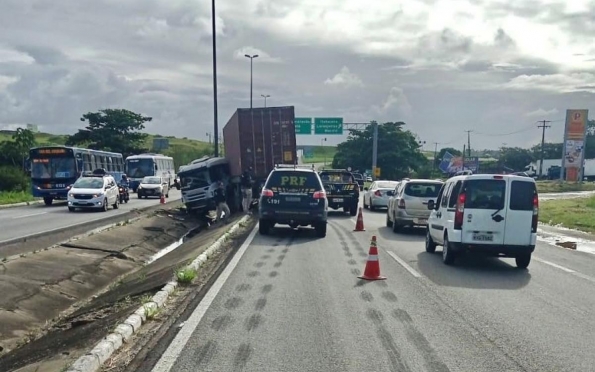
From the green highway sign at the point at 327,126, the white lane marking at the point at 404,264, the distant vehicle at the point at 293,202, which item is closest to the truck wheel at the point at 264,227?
the distant vehicle at the point at 293,202

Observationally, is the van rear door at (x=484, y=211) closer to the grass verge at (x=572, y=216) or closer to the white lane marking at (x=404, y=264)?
the white lane marking at (x=404, y=264)

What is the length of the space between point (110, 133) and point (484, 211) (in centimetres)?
7091

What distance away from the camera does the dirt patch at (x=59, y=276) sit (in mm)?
10758

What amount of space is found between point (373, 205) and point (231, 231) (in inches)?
628

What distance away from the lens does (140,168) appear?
56.4 m

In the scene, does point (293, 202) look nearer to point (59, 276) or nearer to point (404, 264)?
point (404, 264)

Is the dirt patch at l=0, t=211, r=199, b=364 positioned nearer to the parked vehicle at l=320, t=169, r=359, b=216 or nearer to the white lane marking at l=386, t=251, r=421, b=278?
the white lane marking at l=386, t=251, r=421, b=278

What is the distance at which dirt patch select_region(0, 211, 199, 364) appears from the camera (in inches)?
424

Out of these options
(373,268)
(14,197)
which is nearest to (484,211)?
(373,268)

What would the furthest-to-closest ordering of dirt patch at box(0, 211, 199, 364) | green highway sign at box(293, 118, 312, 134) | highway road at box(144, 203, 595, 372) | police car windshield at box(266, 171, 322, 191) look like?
green highway sign at box(293, 118, 312, 134) < police car windshield at box(266, 171, 322, 191) < dirt patch at box(0, 211, 199, 364) < highway road at box(144, 203, 595, 372)

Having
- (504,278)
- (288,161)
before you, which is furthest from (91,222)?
(504,278)

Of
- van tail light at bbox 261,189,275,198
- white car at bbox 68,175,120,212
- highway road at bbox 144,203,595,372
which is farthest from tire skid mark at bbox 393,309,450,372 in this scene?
white car at bbox 68,175,120,212

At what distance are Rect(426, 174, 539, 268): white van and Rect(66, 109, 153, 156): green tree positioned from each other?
2705 inches

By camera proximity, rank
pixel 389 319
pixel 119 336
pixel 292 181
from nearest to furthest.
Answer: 1. pixel 119 336
2. pixel 389 319
3. pixel 292 181
